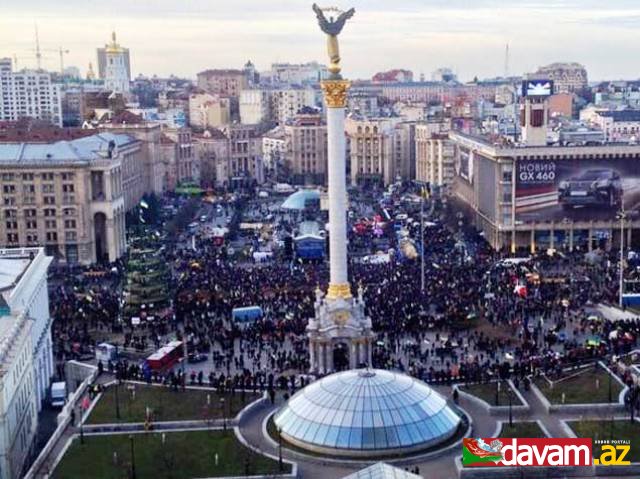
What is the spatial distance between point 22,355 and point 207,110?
14109 centimetres

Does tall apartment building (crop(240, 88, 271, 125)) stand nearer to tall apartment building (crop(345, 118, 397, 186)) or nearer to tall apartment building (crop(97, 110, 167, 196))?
tall apartment building (crop(345, 118, 397, 186))

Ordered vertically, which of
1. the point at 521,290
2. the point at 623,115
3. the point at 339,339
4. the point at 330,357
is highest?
the point at 623,115

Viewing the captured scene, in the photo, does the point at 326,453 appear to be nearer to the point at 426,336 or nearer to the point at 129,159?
the point at 426,336

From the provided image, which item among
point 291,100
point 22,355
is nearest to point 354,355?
point 22,355

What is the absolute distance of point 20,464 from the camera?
1259 inches

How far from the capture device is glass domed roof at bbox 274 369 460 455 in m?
31.7

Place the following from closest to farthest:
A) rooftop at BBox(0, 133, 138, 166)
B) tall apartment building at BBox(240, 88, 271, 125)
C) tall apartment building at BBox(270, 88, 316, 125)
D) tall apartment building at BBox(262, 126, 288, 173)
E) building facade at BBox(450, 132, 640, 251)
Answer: rooftop at BBox(0, 133, 138, 166) → building facade at BBox(450, 132, 640, 251) → tall apartment building at BBox(262, 126, 288, 173) → tall apartment building at BBox(270, 88, 316, 125) → tall apartment building at BBox(240, 88, 271, 125)

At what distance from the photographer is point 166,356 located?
41656 millimetres

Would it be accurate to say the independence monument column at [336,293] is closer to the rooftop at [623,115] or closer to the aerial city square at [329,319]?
the aerial city square at [329,319]

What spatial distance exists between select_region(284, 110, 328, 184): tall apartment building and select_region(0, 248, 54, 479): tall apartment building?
88778 millimetres

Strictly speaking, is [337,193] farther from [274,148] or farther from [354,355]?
[274,148]

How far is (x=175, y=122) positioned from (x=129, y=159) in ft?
199

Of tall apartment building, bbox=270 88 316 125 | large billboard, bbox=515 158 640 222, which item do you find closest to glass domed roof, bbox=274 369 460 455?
large billboard, bbox=515 158 640 222

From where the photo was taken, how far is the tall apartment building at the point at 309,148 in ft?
441
